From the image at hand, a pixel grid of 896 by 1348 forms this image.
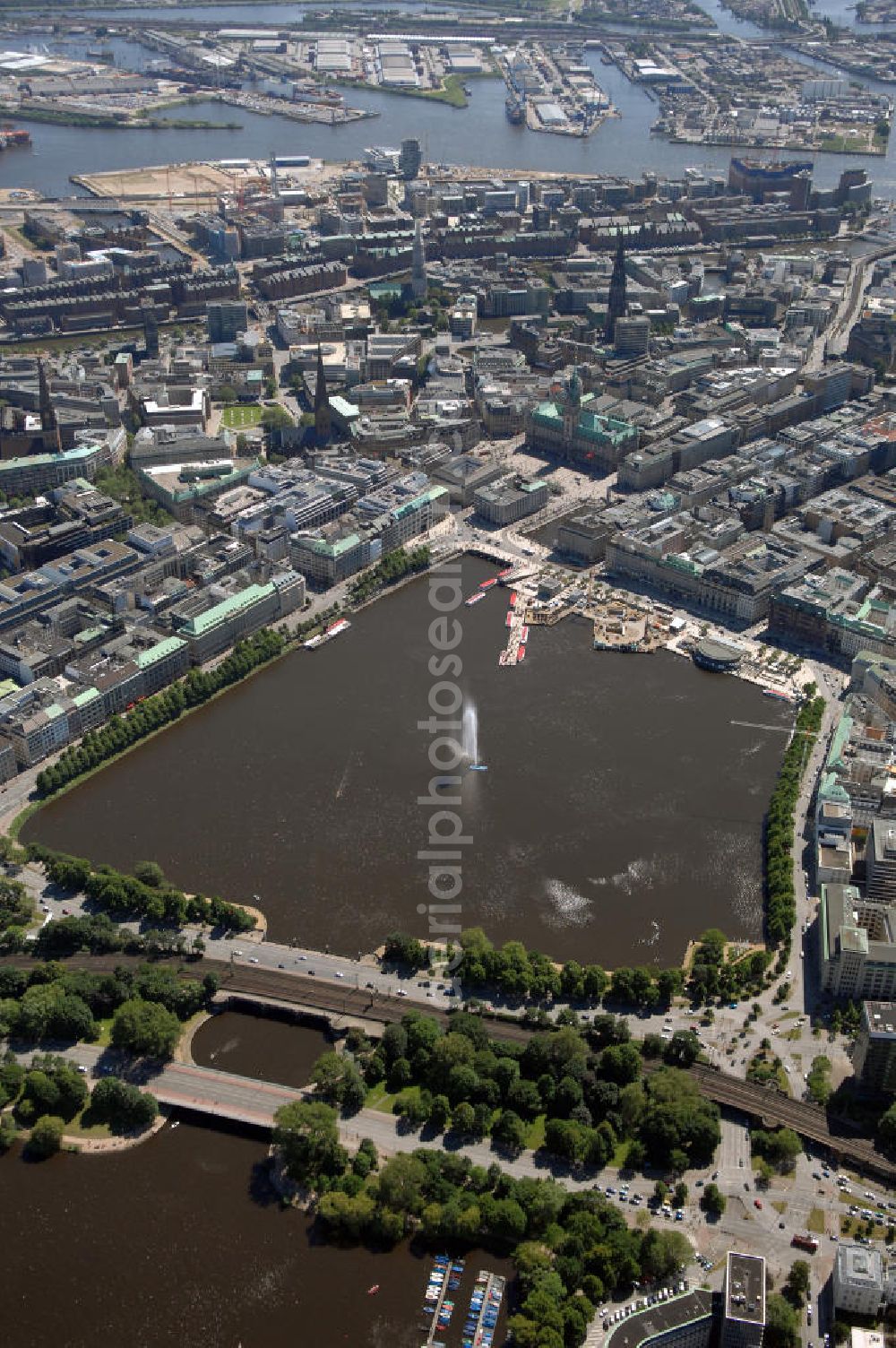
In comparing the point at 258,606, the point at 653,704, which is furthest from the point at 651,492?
the point at 258,606

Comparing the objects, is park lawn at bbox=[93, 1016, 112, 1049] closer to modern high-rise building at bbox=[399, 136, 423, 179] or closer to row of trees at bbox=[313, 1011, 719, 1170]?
row of trees at bbox=[313, 1011, 719, 1170]

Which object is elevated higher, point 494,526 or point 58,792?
point 494,526

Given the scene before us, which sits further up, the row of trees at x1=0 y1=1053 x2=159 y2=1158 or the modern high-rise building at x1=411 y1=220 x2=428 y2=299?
the modern high-rise building at x1=411 y1=220 x2=428 y2=299

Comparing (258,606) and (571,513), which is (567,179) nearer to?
(571,513)

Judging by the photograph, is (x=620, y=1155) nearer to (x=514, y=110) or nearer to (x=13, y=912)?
(x=13, y=912)

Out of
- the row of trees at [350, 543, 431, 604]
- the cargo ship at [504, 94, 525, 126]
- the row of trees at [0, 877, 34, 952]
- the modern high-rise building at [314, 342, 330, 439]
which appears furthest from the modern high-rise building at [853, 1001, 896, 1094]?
the cargo ship at [504, 94, 525, 126]

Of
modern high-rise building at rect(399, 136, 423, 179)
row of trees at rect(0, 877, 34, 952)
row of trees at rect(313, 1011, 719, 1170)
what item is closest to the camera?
row of trees at rect(313, 1011, 719, 1170)
